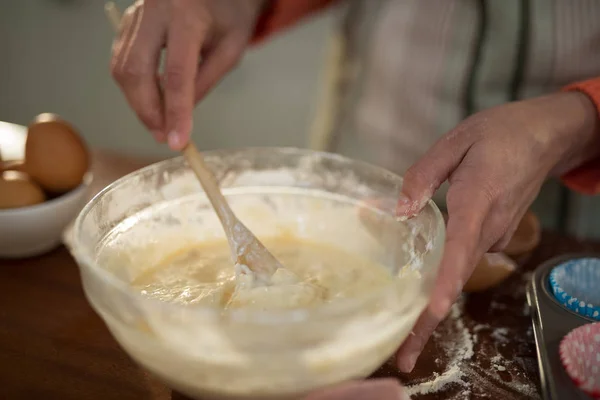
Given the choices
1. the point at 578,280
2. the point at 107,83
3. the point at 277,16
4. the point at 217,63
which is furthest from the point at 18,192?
the point at 107,83

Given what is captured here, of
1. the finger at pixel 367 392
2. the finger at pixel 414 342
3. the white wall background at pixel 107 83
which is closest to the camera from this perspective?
the finger at pixel 367 392

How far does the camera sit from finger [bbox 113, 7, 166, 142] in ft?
2.64

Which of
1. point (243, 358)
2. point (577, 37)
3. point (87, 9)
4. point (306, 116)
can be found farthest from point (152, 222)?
point (87, 9)

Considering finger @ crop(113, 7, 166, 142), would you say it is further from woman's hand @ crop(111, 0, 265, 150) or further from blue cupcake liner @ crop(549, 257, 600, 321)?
blue cupcake liner @ crop(549, 257, 600, 321)

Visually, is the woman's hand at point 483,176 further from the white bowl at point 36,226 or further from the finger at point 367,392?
the white bowl at point 36,226

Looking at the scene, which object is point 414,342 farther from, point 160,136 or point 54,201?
point 54,201

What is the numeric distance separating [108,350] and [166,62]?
379 mm

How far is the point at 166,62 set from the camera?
0.80 m

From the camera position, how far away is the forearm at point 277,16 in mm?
1231

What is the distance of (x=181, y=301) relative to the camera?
25.5 inches

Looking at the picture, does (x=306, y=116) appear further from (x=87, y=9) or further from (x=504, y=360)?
(x=504, y=360)

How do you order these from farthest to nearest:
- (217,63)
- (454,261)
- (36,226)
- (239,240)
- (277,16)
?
(277,16) → (217,63) → (36,226) → (239,240) → (454,261)

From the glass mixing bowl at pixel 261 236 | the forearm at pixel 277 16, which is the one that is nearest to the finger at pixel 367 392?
the glass mixing bowl at pixel 261 236

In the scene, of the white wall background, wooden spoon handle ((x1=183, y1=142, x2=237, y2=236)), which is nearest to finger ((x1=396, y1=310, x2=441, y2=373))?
wooden spoon handle ((x1=183, y1=142, x2=237, y2=236))
